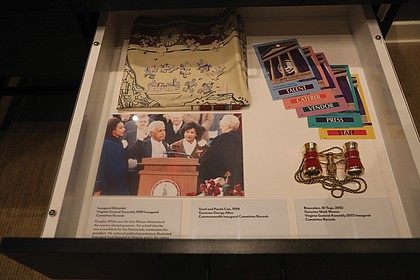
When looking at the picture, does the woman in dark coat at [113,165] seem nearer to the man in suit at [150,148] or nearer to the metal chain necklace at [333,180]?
the man in suit at [150,148]

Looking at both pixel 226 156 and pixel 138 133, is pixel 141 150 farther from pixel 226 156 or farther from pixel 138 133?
pixel 226 156

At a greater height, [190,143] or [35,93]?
[35,93]

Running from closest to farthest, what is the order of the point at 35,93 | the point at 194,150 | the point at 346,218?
the point at 346,218 < the point at 194,150 < the point at 35,93

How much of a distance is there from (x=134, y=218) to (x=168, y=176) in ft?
0.39

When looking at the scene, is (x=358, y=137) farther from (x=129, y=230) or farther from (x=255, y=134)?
(x=129, y=230)

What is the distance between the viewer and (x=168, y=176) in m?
0.84

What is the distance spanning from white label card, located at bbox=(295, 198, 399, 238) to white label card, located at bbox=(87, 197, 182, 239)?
0.85 feet

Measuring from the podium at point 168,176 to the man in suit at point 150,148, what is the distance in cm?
1

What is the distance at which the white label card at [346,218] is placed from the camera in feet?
2.48

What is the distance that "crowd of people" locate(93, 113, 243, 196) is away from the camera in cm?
84

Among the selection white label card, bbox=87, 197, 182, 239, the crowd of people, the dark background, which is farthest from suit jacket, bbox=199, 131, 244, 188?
the dark background

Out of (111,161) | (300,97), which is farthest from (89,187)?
(300,97)

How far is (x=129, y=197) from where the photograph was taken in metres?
0.82

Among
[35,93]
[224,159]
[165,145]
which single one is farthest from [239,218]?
[35,93]
